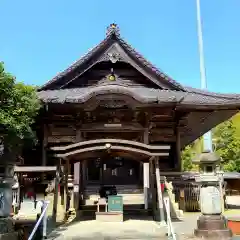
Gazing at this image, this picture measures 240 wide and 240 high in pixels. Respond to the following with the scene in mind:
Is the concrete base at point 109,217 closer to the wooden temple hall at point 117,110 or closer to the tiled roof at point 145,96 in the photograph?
the wooden temple hall at point 117,110

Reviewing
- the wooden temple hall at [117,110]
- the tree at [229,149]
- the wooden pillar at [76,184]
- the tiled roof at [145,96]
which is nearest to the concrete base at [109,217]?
the wooden temple hall at [117,110]

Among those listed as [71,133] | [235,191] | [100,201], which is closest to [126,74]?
[71,133]

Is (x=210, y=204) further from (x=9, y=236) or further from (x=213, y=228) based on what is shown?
(x=9, y=236)

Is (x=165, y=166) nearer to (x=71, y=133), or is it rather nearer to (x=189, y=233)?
(x=71, y=133)

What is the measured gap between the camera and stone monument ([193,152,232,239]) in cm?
990

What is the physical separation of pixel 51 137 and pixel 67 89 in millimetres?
2803

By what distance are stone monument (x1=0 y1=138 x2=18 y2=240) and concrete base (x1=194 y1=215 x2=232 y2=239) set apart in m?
5.49

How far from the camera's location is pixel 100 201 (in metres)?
14.1

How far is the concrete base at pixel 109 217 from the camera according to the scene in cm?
1274

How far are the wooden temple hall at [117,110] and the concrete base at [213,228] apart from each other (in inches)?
146


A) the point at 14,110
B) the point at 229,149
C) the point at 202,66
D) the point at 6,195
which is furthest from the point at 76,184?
the point at 229,149

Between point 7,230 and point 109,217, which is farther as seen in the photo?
point 109,217

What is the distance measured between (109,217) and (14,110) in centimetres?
540

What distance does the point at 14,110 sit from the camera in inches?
441
